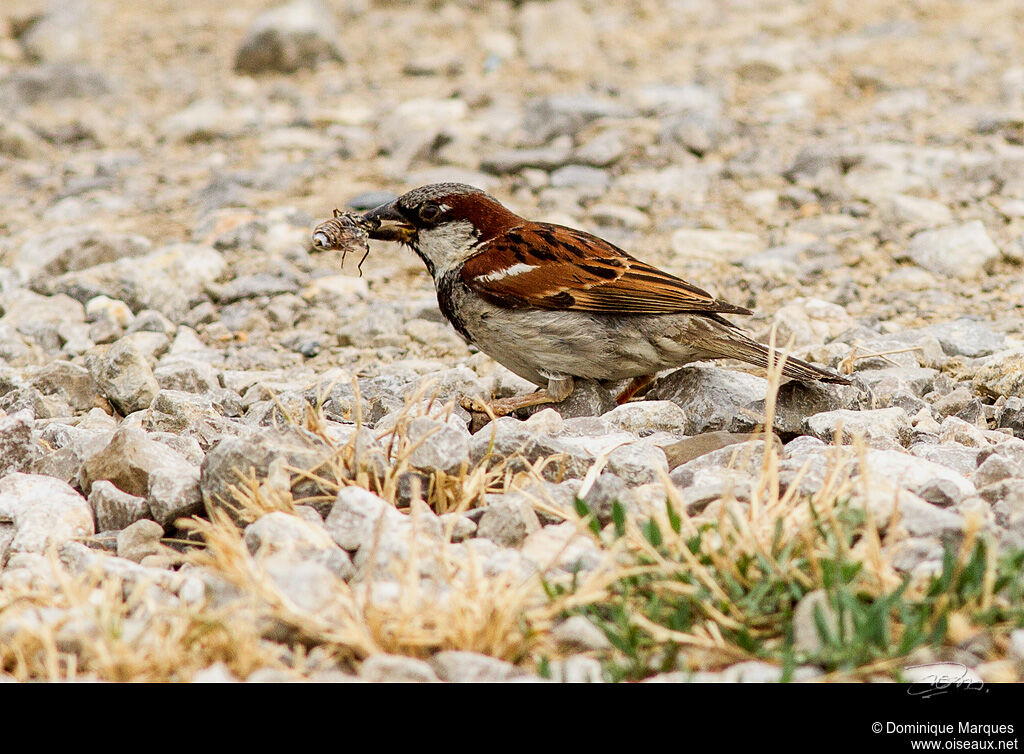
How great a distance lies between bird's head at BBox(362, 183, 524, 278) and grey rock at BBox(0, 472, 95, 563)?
209 centimetres

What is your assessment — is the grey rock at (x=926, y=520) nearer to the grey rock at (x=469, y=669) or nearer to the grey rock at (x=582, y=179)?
the grey rock at (x=469, y=669)

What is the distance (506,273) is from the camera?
502 centimetres

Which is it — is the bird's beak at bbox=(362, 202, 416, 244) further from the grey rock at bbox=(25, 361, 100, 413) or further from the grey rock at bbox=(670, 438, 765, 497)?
the grey rock at bbox=(670, 438, 765, 497)

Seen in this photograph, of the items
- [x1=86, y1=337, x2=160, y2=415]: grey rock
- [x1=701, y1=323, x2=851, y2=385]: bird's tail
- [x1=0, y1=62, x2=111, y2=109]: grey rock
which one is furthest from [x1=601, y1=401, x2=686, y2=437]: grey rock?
[x1=0, y1=62, x2=111, y2=109]: grey rock

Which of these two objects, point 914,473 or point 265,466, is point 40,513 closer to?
point 265,466

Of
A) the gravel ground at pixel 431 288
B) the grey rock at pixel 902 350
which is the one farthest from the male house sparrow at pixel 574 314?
the grey rock at pixel 902 350

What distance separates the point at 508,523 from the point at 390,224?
2.50 meters

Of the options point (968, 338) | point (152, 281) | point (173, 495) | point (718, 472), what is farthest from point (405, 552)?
point (152, 281)

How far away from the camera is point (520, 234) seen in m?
5.18

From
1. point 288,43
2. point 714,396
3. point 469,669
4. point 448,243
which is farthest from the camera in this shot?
point 288,43

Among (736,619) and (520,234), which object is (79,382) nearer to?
(520,234)

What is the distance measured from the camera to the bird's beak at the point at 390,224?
5389 mm
